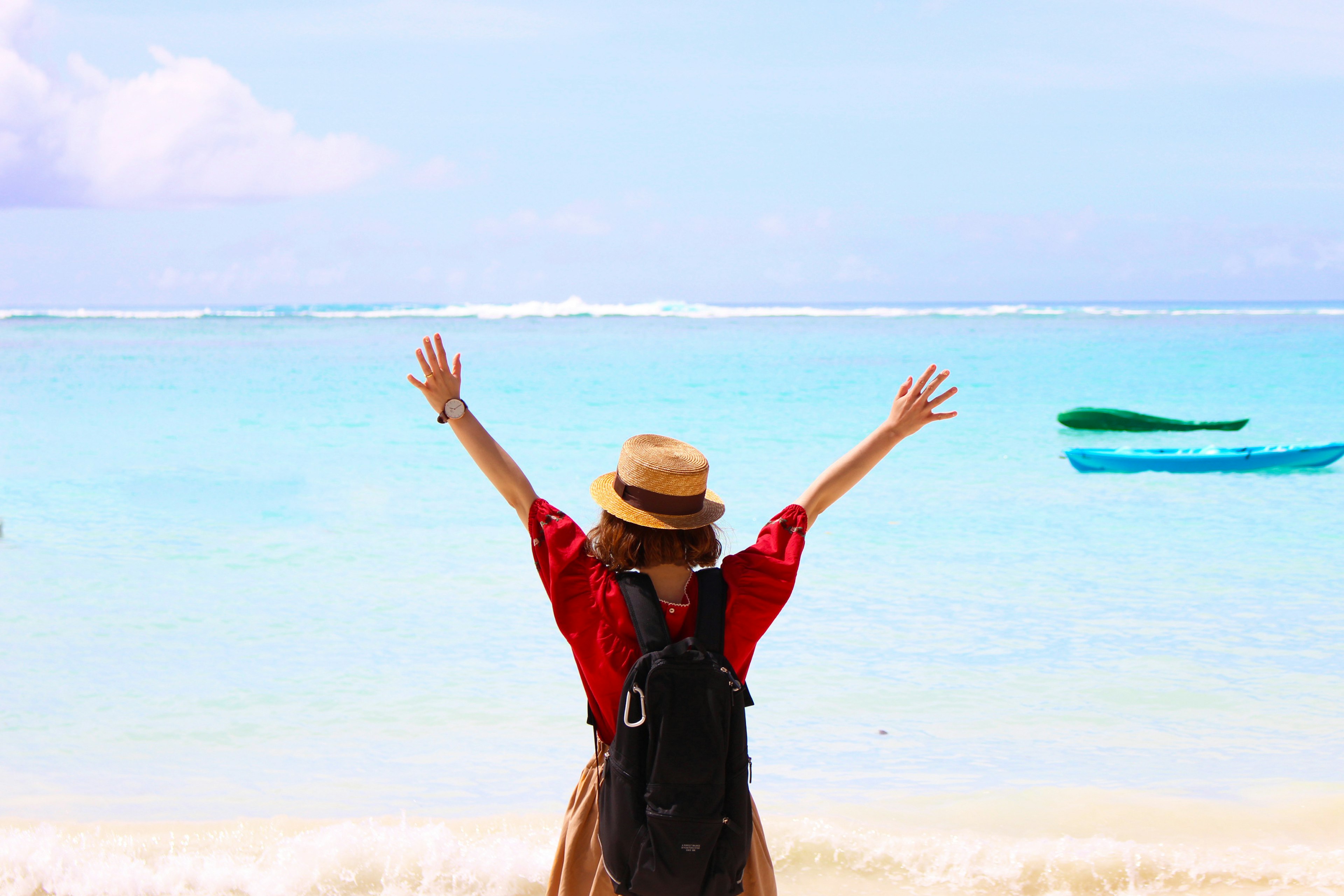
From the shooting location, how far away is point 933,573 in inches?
309

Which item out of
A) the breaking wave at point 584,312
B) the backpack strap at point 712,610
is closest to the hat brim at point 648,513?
the backpack strap at point 712,610

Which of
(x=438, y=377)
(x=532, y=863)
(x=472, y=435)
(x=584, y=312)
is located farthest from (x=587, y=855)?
(x=584, y=312)

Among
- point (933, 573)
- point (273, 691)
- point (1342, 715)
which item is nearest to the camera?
point (1342, 715)

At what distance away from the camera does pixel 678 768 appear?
1814mm

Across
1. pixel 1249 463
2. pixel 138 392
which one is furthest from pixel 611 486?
pixel 138 392

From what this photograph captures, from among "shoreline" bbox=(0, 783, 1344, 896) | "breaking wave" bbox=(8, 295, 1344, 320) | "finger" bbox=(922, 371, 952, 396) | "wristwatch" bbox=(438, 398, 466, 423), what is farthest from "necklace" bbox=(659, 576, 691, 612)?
"breaking wave" bbox=(8, 295, 1344, 320)

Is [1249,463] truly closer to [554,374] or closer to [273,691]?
[273,691]

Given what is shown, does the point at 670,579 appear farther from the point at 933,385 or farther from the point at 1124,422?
the point at 1124,422

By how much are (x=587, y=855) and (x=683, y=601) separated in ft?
1.79

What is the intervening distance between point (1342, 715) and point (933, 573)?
3.06m

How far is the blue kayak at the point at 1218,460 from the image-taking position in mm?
12383

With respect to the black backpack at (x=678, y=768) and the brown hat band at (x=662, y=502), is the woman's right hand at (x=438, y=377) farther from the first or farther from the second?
the black backpack at (x=678, y=768)

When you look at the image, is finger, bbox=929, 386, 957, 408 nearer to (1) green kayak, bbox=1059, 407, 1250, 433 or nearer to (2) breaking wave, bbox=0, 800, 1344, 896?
(2) breaking wave, bbox=0, 800, 1344, 896

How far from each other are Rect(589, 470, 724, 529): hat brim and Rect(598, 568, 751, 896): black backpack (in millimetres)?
127
